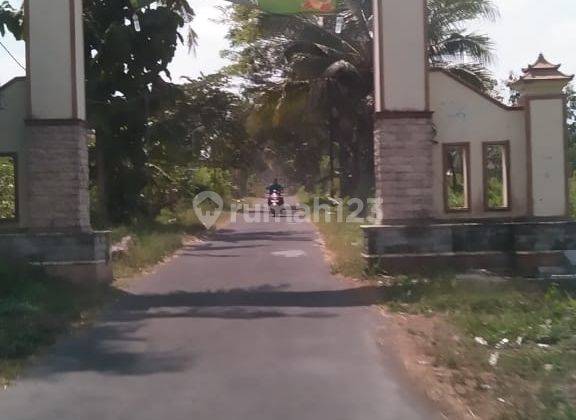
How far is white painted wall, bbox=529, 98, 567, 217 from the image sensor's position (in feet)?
46.6

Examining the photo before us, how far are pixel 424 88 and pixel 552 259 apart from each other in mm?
3702

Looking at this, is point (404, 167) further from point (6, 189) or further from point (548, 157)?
point (6, 189)

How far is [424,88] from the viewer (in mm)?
14008

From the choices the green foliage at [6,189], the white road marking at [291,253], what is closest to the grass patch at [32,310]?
the green foliage at [6,189]

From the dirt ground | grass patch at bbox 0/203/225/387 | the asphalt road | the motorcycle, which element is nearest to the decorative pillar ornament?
the asphalt road

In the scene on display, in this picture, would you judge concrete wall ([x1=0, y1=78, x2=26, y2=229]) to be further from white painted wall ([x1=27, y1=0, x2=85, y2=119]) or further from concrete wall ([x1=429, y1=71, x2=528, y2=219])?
concrete wall ([x1=429, y1=71, x2=528, y2=219])

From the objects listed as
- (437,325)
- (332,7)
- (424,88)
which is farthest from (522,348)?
(332,7)

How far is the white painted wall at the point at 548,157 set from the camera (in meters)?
14.2

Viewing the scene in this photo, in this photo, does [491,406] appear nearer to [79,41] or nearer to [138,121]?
[79,41]

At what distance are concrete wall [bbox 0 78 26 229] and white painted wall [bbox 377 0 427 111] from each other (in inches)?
246

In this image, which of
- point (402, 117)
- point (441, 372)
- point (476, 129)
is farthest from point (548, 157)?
point (441, 372)

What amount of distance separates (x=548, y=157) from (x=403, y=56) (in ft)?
10.3

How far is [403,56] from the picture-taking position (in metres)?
14.0

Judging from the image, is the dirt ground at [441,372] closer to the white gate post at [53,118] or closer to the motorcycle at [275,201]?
the white gate post at [53,118]
